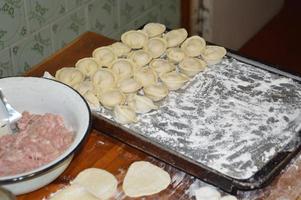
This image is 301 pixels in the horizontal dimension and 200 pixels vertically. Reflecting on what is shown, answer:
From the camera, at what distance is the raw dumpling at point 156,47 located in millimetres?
1080

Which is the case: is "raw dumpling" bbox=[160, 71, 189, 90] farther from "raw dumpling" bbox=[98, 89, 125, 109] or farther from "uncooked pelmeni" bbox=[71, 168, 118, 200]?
"uncooked pelmeni" bbox=[71, 168, 118, 200]

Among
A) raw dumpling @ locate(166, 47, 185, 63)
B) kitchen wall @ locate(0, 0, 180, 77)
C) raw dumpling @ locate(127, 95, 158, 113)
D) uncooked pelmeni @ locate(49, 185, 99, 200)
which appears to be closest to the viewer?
uncooked pelmeni @ locate(49, 185, 99, 200)

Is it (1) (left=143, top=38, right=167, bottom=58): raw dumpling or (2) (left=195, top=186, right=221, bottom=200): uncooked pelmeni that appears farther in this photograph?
(1) (left=143, top=38, right=167, bottom=58): raw dumpling

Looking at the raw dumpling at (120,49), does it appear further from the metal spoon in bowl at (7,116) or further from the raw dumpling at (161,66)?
the metal spoon in bowl at (7,116)

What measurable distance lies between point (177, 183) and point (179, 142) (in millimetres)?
69

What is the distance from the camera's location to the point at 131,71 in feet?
3.41

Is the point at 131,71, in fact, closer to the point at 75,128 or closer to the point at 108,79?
the point at 108,79

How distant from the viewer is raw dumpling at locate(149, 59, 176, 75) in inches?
41.1

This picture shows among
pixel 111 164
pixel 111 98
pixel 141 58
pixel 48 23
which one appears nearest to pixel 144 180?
pixel 111 164

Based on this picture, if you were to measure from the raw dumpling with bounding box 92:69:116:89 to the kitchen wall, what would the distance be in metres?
0.33

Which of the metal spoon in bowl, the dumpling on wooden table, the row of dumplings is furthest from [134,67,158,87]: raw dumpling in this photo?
the metal spoon in bowl

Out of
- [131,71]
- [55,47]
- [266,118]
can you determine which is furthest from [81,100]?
[55,47]

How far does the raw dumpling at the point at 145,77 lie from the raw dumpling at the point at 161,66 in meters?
0.01

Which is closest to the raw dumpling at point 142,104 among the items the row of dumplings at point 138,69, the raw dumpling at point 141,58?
the row of dumplings at point 138,69
